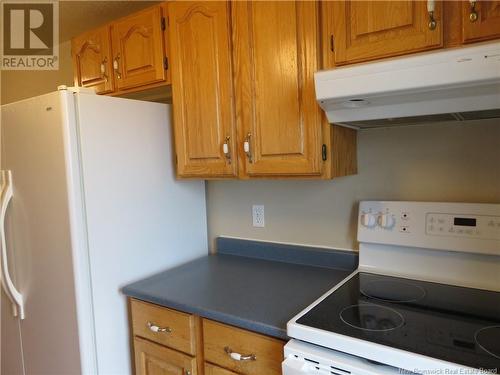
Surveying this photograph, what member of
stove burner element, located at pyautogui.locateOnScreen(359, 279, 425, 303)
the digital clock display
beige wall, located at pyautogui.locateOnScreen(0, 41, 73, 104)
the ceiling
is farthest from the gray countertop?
beige wall, located at pyautogui.locateOnScreen(0, 41, 73, 104)

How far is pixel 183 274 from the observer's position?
1.67 meters

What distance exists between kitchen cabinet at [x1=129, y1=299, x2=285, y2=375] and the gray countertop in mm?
43

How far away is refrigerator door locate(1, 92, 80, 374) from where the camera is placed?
1426 mm

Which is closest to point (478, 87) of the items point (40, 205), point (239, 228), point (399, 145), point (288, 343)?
point (399, 145)

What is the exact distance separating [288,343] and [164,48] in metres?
1.35

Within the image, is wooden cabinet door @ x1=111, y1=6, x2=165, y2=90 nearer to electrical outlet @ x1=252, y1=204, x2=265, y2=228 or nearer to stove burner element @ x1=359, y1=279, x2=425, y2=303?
electrical outlet @ x1=252, y1=204, x2=265, y2=228

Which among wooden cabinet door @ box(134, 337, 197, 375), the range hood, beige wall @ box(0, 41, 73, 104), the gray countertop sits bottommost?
wooden cabinet door @ box(134, 337, 197, 375)

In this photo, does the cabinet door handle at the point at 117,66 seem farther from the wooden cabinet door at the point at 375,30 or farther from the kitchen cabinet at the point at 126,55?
the wooden cabinet door at the point at 375,30

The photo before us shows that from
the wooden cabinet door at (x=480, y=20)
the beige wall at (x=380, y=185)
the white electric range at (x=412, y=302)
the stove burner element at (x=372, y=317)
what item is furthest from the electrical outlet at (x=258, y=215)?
the wooden cabinet door at (x=480, y=20)

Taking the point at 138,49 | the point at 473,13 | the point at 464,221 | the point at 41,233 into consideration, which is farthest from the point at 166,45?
the point at 464,221

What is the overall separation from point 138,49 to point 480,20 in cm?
141

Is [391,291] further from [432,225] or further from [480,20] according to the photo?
[480,20]

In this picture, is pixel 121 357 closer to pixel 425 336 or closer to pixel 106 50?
pixel 425 336

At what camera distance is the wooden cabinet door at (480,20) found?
3.20 ft
